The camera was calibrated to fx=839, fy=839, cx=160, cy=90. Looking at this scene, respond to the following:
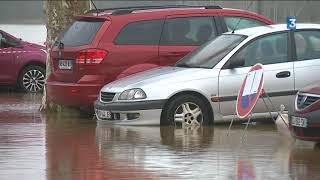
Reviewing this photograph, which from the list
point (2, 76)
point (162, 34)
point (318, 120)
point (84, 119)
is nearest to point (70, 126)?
point (84, 119)

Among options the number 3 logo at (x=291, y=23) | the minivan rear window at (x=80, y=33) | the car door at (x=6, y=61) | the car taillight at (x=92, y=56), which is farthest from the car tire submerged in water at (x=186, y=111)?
the car door at (x=6, y=61)

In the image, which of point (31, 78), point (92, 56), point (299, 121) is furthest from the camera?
point (31, 78)

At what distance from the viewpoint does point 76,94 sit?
13203 mm

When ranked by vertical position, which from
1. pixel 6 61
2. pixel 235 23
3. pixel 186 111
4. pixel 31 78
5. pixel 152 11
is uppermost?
pixel 152 11

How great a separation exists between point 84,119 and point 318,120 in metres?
5.36

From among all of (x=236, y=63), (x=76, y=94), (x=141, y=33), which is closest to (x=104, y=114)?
(x=76, y=94)

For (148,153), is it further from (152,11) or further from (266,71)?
(152,11)

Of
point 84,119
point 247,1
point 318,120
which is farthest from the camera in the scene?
point 247,1

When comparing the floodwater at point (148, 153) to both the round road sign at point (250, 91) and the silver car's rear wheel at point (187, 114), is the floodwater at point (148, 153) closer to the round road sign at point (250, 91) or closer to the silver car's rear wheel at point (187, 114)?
the silver car's rear wheel at point (187, 114)

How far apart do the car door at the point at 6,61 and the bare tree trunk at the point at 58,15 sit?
445 cm

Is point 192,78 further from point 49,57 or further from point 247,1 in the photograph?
point 247,1

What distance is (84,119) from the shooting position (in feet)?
46.4

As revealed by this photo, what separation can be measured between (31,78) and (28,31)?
444cm

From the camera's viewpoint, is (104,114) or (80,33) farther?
(80,33)
